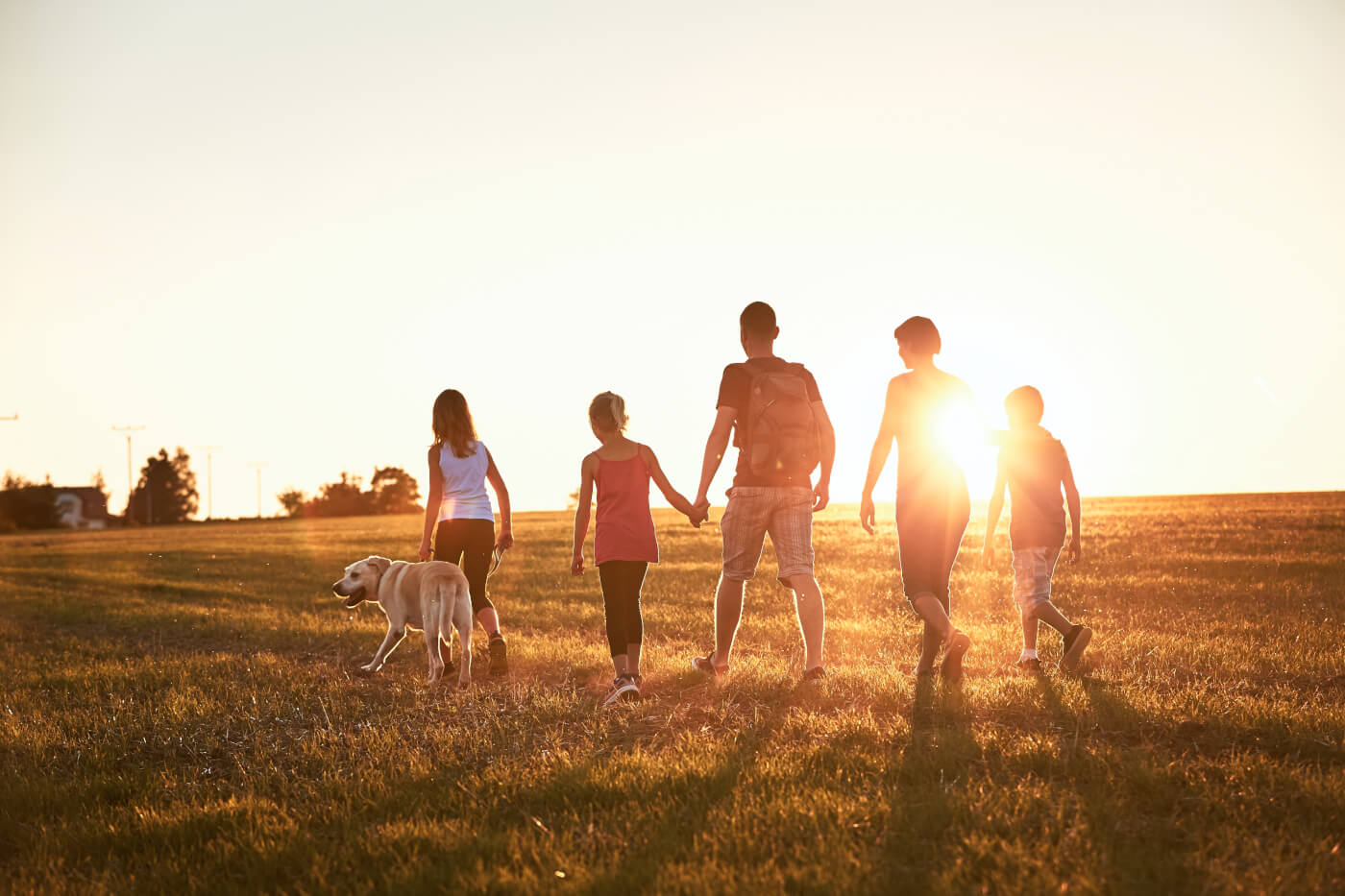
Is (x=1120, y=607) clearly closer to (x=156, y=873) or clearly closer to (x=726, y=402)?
(x=726, y=402)

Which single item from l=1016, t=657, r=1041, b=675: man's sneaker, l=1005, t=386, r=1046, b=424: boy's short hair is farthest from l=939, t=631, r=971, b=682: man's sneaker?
l=1005, t=386, r=1046, b=424: boy's short hair

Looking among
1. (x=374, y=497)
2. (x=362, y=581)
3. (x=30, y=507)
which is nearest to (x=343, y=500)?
(x=374, y=497)

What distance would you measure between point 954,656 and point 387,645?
5.47 m

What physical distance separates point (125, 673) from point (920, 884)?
30.2 feet

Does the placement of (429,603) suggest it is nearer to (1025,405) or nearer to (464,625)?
(464,625)

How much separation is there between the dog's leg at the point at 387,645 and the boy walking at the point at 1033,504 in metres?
5.51

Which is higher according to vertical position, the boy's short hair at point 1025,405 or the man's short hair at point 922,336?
the man's short hair at point 922,336

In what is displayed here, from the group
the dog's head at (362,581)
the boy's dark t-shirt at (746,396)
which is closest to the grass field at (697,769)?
the dog's head at (362,581)

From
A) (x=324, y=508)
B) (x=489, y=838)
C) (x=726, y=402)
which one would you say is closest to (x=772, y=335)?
(x=726, y=402)

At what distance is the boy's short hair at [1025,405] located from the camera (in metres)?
8.34

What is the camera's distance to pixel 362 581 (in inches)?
375

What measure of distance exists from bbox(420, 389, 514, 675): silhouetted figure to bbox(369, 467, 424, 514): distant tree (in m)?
102

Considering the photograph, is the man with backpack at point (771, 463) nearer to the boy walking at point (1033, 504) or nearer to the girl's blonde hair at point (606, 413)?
the girl's blonde hair at point (606, 413)

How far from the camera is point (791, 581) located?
7.52m
